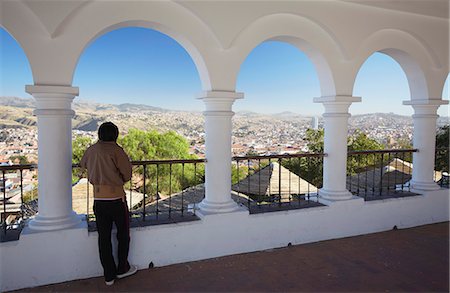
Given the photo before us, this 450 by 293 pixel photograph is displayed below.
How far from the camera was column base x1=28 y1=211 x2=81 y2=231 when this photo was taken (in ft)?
11.3

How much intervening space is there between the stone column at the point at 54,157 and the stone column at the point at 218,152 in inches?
60.2

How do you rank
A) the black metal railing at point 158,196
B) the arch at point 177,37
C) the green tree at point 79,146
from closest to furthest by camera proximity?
the arch at point 177,37 → the black metal railing at point 158,196 → the green tree at point 79,146

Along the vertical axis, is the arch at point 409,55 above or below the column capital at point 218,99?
above

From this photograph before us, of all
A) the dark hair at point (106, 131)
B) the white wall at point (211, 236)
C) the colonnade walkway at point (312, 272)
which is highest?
the dark hair at point (106, 131)

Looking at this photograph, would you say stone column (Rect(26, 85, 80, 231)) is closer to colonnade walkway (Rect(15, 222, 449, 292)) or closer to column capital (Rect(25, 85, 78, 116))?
column capital (Rect(25, 85, 78, 116))

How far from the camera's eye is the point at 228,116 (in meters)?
4.23

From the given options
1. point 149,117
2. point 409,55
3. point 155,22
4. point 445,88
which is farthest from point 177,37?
point 149,117

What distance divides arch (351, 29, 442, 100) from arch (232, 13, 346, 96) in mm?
405

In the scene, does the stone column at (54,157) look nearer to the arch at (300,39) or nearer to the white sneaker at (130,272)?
the white sneaker at (130,272)

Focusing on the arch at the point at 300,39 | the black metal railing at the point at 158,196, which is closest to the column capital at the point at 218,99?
the arch at the point at 300,39

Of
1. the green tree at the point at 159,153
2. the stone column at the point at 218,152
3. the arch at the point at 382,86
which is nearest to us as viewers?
the stone column at the point at 218,152

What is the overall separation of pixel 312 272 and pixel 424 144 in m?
3.40

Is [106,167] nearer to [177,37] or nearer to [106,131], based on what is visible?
[106,131]

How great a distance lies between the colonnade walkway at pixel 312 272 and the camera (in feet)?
11.1
